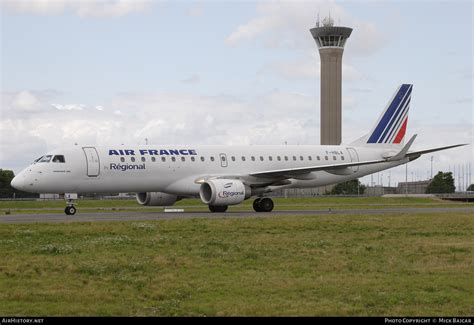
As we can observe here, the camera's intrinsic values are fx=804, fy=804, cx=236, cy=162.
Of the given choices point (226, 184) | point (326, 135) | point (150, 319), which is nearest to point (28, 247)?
point (150, 319)

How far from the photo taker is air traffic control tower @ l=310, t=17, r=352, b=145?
5782 inches

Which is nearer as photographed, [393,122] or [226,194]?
[226,194]

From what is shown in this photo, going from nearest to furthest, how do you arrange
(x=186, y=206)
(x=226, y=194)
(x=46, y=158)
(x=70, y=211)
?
(x=46, y=158)
(x=70, y=211)
(x=226, y=194)
(x=186, y=206)

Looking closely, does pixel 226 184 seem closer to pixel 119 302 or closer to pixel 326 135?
pixel 119 302

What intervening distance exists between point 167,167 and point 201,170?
2.20 m

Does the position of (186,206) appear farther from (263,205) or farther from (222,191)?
(222,191)

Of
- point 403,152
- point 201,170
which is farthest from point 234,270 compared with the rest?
point 403,152

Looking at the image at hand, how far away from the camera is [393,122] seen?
5397 cm

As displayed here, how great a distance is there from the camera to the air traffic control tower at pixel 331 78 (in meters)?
147

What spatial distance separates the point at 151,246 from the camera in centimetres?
2361

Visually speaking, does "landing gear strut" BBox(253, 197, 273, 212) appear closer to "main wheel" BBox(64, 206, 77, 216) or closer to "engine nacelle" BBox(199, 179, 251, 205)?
"engine nacelle" BBox(199, 179, 251, 205)

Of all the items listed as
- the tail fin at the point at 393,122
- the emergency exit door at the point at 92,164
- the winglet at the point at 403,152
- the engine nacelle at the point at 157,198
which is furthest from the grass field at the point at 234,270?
the tail fin at the point at 393,122

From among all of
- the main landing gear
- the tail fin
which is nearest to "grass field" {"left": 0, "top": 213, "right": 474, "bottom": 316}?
the main landing gear

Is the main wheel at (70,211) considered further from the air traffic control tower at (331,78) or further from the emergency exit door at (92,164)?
the air traffic control tower at (331,78)
